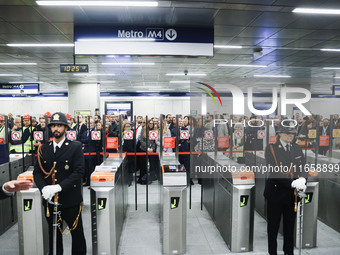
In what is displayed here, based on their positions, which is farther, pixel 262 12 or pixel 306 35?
pixel 306 35

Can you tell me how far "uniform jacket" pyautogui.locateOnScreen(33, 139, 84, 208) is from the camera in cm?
254

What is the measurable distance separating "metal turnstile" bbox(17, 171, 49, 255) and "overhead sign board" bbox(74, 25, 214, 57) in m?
2.26

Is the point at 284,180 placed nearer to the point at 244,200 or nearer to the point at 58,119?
the point at 244,200

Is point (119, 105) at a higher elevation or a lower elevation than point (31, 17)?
lower

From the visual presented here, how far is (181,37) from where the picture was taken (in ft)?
13.7

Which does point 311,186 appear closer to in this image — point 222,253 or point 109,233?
point 222,253

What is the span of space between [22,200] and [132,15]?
9.99ft

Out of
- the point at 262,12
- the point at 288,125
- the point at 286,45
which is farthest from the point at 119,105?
the point at 288,125

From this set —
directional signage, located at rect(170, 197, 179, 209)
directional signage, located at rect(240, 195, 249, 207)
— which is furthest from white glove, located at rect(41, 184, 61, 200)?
directional signage, located at rect(240, 195, 249, 207)

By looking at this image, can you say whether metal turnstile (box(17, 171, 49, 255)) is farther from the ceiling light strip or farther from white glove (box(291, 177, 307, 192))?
the ceiling light strip

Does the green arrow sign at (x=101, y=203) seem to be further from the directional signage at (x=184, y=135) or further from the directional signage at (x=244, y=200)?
the directional signage at (x=184, y=135)

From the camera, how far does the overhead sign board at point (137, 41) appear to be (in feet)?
13.1

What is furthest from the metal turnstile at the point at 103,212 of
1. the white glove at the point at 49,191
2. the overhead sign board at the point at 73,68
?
the overhead sign board at the point at 73,68

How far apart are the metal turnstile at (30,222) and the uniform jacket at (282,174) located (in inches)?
107
